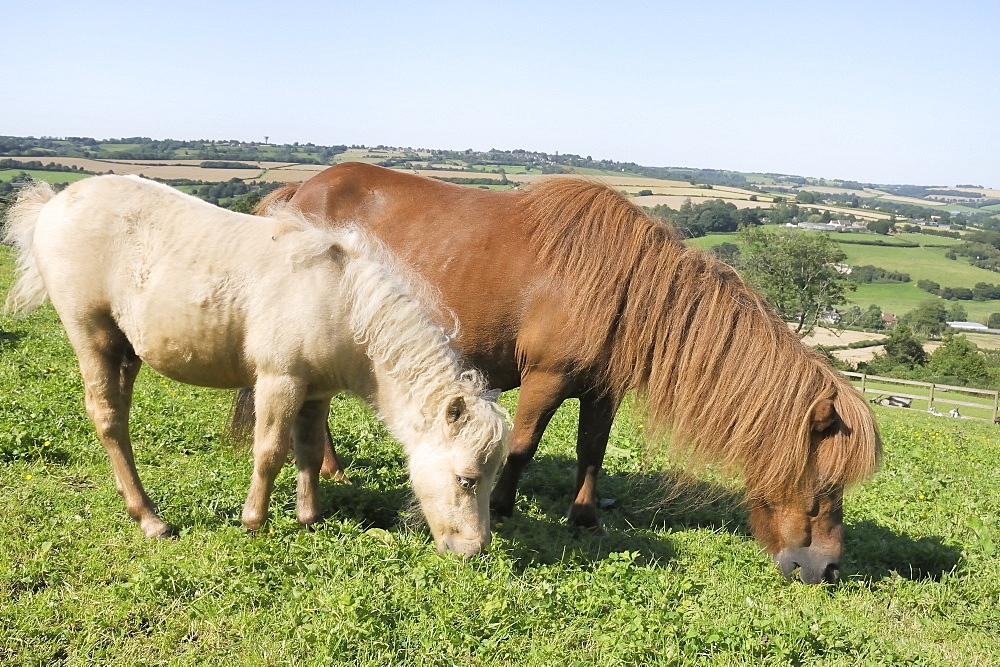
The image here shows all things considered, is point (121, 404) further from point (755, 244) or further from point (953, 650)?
point (755, 244)

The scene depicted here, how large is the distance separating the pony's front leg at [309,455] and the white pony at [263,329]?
0.7 inches

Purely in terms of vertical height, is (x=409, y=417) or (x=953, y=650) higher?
(x=409, y=417)

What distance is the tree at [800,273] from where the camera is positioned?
50500 millimetres

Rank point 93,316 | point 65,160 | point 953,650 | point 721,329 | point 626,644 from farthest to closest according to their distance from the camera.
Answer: point 65,160
point 721,329
point 93,316
point 953,650
point 626,644

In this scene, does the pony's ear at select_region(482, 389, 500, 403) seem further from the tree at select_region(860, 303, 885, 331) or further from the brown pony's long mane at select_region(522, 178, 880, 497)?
the tree at select_region(860, 303, 885, 331)

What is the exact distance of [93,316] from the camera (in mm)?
4500

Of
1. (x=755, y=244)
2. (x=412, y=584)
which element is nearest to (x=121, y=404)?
(x=412, y=584)

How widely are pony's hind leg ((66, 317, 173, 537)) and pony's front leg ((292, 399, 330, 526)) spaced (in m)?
0.82

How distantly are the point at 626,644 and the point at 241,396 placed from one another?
3.36 m

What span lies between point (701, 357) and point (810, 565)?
156 centimetres

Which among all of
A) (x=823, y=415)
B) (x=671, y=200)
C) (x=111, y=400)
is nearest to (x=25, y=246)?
(x=111, y=400)

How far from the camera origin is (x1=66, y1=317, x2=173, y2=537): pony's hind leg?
178 inches

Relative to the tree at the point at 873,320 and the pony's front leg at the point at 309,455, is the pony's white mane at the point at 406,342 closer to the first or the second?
the pony's front leg at the point at 309,455

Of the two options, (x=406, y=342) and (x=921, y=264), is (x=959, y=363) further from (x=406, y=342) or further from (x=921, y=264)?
(x=406, y=342)
